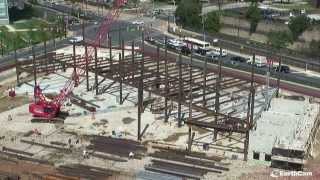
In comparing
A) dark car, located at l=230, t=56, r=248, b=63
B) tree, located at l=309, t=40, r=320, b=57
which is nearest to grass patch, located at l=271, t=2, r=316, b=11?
tree, located at l=309, t=40, r=320, b=57

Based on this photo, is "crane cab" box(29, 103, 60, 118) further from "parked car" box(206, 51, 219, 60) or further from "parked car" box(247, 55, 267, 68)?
"parked car" box(247, 55, 267, 68)

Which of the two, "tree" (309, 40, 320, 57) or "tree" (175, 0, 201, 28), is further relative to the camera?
"tree" (175, 0, 201, 28)

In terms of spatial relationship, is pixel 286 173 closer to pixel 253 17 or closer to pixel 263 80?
pixel 263 80

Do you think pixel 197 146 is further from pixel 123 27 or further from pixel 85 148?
pixel 123 27

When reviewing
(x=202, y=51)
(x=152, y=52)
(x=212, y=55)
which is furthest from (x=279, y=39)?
(x=152, y=52)

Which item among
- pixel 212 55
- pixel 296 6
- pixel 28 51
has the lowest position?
pixel 28 51

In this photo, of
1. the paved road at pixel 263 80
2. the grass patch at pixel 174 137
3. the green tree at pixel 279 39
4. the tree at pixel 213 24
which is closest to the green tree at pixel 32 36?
the paved road at pixel 263 80

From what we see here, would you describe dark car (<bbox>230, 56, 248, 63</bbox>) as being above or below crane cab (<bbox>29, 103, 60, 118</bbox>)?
above

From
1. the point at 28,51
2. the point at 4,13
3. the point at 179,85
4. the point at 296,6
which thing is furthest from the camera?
the point at 296,6
